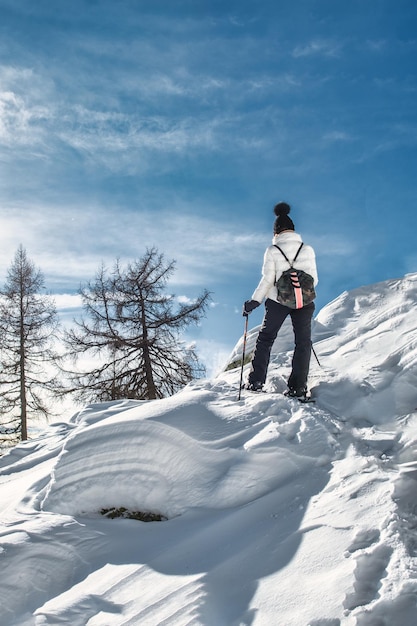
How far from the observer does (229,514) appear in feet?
12.8

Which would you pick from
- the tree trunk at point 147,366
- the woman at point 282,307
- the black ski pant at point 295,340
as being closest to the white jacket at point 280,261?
the woman at point 282,307

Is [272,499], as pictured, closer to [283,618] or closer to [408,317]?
[283,618]

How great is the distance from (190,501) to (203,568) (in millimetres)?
913

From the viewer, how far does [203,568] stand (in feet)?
10.8

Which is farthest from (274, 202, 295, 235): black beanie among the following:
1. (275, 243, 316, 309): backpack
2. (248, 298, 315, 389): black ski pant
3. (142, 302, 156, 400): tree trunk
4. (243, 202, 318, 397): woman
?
(142, 302, 156, 400): tree trunk

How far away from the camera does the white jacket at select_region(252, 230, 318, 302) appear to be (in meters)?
6.45

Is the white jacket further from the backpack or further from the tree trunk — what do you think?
the tree trunk

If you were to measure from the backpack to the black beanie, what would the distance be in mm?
439

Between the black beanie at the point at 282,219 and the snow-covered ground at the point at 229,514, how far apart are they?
7.11 feet

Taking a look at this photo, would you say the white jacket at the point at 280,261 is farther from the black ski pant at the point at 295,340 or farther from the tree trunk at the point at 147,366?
the tree trunk at the point at 147,366

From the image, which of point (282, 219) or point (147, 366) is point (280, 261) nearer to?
point (282, 219)

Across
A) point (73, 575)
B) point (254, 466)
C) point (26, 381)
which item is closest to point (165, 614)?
point (73, 575)

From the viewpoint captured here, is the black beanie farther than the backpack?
Yes

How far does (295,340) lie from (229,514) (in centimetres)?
290
